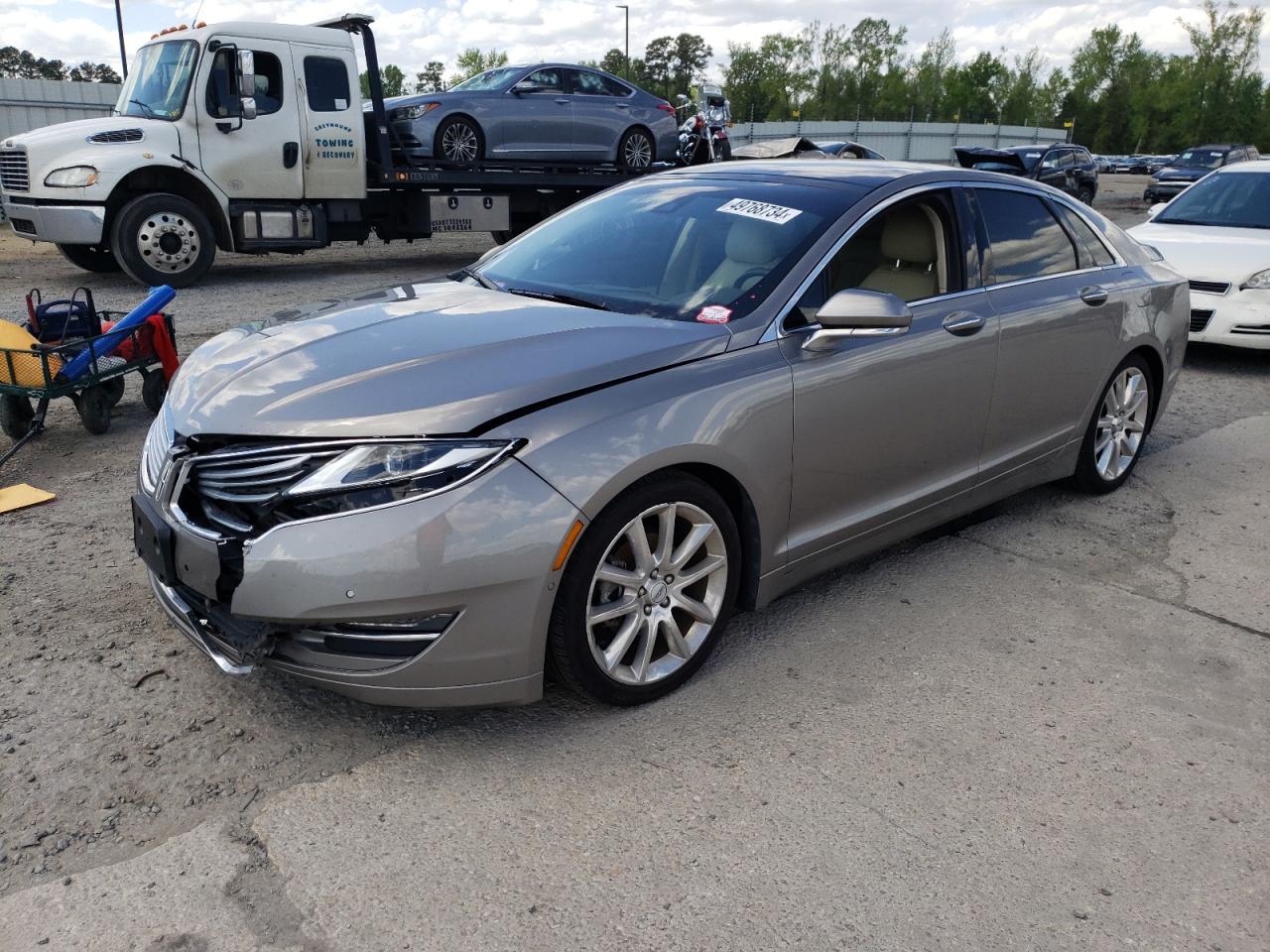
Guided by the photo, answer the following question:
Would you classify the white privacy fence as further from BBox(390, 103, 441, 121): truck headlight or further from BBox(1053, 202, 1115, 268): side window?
BBox(1053, 202, 1115, 268): side window

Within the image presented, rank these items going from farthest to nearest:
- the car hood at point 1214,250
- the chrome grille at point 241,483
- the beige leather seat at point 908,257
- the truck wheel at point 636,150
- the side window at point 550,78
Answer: the truck wheel at point 636,150 → the side window at point 550,78 → the car hood at point 1214,250 → the beige leather seat at point 908,257 → the chrome grille at point 241,483

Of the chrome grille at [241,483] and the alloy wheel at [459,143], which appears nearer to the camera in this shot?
the chrome grille at [241,483]

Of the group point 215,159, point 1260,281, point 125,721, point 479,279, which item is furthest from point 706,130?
point 125,721

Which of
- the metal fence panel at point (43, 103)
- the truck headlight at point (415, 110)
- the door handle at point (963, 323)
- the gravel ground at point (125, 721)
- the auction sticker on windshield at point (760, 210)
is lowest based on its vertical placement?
the gravel ground at point (125, 721)

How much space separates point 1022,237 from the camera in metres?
4.52

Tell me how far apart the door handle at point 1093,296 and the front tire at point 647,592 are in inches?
94.0

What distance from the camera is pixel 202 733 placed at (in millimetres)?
3008

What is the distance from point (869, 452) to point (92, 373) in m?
4.17

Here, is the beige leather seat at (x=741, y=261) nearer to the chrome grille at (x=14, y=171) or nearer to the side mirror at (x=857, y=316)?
the side mirror at (x=857, y=316)

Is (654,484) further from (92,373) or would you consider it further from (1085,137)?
(1085,137)

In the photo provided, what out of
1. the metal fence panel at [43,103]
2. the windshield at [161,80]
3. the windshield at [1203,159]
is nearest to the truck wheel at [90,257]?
the windshield at [161,80]

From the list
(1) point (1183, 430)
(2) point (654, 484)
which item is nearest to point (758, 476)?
(2) point (654, 484)

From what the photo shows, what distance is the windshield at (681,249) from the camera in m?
3.58

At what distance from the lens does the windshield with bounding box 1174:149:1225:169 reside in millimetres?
31250
